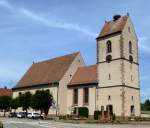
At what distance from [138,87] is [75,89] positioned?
44.4ft

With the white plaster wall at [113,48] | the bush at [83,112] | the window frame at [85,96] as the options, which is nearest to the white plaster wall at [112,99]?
the bush at [83,112]

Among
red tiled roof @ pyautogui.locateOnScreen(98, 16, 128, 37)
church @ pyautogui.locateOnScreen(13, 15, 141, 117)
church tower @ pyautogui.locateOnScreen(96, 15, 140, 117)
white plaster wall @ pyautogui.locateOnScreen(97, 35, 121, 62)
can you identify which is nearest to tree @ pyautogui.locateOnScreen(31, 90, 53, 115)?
church @ pyautogui.locateOnScreen(13, 15, 141, 117)

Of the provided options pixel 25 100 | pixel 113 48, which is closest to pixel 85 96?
pixel 113 48

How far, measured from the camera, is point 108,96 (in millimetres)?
64750

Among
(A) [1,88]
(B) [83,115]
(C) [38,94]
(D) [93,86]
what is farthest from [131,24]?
(A) [1,88]

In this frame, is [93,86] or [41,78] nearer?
[93,86]

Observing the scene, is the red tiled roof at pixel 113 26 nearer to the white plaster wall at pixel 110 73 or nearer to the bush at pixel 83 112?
the white plaster wall at pixel 110 73

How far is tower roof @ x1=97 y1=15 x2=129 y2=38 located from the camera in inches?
2587

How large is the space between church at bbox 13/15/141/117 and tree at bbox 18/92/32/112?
4163 mm

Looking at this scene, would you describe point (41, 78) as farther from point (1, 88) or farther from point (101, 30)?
point (1, 88)

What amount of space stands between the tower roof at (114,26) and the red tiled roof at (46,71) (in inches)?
440

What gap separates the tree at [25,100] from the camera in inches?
3163

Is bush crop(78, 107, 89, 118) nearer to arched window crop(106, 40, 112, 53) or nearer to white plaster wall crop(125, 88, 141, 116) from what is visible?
white plaster wall crop(125, 88, 141, 116)

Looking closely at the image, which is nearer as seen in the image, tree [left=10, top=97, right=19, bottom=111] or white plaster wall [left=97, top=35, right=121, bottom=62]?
white plaster wall [left=97, top=35, right=121, bottom=62]
